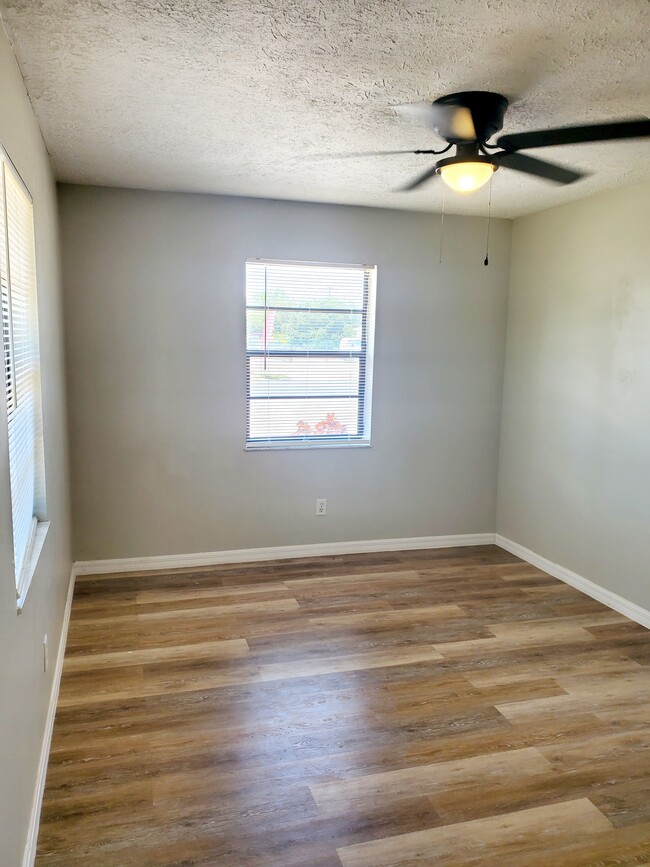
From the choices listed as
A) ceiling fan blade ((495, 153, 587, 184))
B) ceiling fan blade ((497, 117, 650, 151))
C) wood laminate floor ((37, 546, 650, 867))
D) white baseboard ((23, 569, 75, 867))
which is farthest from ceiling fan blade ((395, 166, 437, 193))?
white baseboard ((23, 569, 75, 867))

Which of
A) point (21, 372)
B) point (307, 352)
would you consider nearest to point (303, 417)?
point (307, 352)

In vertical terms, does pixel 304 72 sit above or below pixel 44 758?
above

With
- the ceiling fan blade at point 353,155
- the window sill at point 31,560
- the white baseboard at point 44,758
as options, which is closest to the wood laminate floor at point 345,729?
the white baseboard at point 44,758

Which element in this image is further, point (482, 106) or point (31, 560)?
point (482, 106)

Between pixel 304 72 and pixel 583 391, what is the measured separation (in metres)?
2.77

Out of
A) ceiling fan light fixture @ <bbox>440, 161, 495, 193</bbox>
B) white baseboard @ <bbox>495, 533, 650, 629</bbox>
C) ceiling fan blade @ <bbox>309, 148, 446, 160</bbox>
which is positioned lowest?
white baseboard @ <bbox>495, 533, 650, 629</bbox>

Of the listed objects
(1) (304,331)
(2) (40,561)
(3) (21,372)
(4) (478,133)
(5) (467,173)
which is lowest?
(2) (40,561)

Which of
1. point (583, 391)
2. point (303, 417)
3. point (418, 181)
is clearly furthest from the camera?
point (303, 417)

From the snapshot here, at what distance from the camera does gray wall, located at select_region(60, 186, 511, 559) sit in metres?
4.04

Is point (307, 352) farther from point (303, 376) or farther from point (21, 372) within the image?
point (21, 372)

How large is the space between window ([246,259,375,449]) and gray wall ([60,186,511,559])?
91 mm

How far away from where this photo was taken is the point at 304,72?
7.16 feet

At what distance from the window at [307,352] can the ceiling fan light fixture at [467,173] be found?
1.96 meters

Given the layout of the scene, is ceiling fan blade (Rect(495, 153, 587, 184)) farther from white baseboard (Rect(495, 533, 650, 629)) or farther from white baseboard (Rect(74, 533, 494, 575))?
white baseboard (Rect(74, 533, 494, 575))
